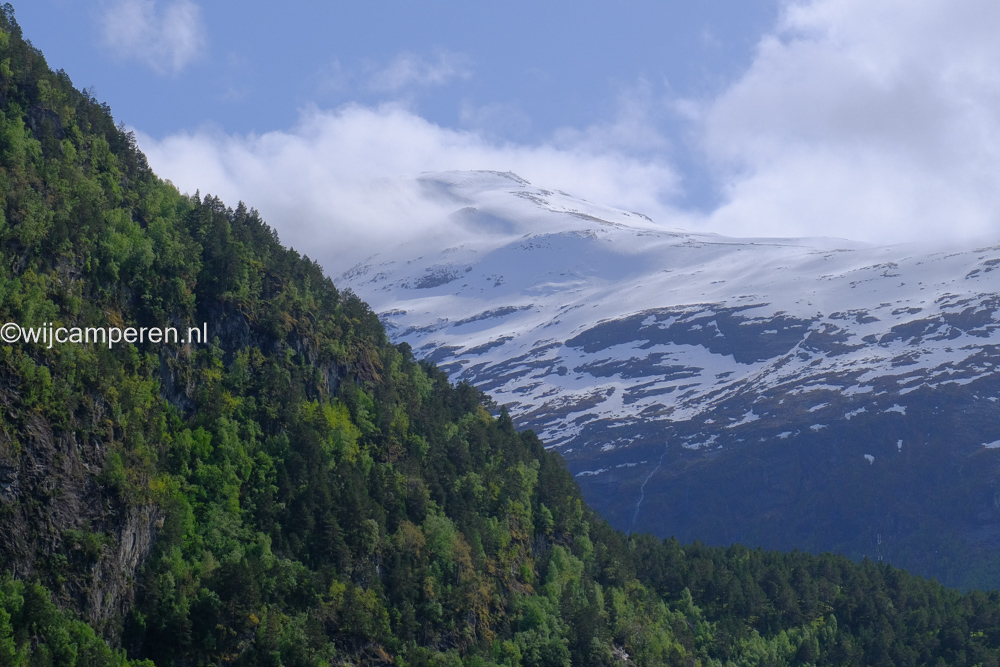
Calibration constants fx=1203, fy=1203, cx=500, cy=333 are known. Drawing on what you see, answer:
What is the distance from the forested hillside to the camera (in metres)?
88.9

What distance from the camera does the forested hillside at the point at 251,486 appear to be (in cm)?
8888

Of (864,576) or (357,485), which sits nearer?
(357,485)

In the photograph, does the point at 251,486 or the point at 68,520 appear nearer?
the point at 68,520

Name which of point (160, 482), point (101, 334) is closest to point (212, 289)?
point (101, 334)

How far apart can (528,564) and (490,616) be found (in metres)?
14.7

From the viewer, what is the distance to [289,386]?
402 feet

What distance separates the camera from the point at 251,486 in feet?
362

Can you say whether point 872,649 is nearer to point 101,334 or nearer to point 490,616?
point 490,616

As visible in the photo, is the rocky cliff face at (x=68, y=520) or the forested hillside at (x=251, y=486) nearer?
the rocky cliff face at (x=68, y=520)

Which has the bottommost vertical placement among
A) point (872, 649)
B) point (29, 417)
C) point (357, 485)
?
point (872, 649)

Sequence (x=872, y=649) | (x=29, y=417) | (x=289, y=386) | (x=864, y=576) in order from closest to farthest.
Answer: (x=29, y=417), (x=289, y=386), (x=872, y=649), (x=864, y=576)

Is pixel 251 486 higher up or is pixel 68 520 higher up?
pixel 251 486

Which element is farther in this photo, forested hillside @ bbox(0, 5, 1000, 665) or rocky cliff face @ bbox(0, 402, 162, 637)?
forested hillside @ bbox(0, 5, 1000, 665)

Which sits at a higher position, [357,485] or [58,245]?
[58,245]
